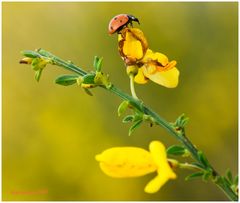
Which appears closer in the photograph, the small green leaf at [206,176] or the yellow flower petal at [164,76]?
the small green leaf at [206,176]

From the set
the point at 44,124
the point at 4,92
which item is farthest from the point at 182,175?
Result: the point at 4,92

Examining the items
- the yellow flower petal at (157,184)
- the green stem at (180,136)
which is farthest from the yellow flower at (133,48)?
the yellow flower petal at (157,184)

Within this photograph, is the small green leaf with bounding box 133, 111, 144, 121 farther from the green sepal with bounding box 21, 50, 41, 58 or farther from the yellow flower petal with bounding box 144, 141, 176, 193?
the green sepal with bounding box 21, 50, 41, 58

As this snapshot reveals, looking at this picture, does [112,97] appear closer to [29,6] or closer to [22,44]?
[22,44]

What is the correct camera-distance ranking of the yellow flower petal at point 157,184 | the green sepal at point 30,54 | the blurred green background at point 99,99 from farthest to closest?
the blurred green background at point 99,99, the green sepal at point 30,54, the yellow flower petal at point 157,184

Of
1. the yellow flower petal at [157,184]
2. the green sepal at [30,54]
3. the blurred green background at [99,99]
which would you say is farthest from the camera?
the blurred green background at [99,99]

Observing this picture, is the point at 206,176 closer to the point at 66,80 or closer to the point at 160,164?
the point at 160,164

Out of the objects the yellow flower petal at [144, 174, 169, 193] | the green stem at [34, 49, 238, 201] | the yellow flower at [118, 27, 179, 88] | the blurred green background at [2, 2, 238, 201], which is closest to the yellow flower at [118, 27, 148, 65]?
the yellow flower at [118, 27, 179, 88]

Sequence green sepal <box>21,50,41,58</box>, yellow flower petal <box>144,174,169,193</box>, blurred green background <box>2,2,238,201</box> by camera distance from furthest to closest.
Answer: blurred green background <box>2,2,238,201</box>, green sepal <box>21,50,41,58</box>, yellow flower petal <box>144,174,169,193</box>

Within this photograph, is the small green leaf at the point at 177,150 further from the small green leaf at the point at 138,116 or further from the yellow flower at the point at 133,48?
the yellow flower at the point at 133,48
